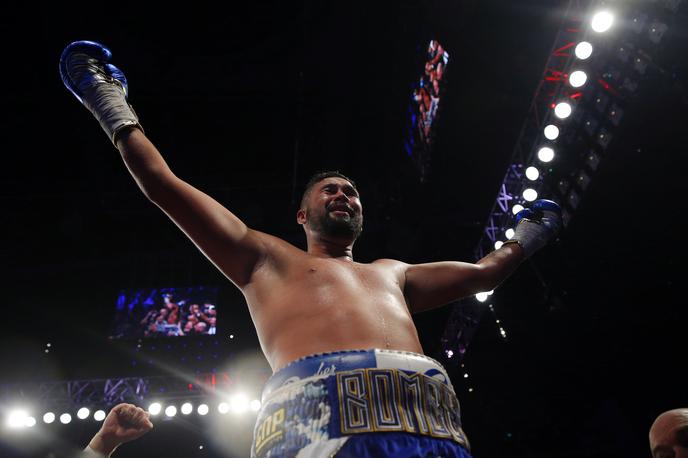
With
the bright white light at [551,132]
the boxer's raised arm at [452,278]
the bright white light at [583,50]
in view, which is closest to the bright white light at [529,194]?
the bright white light at [551,132]

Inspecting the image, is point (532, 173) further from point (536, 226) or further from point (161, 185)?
point (161, 185)

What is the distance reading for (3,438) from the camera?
7957 mm

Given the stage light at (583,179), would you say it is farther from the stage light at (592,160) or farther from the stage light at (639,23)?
the stage light at (639,23)

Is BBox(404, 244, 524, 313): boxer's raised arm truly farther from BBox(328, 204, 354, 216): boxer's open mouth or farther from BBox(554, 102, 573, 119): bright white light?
BBox(554, 102, 573, 119): bright white light

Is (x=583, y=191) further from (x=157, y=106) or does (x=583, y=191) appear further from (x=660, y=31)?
(x=157, y=106)

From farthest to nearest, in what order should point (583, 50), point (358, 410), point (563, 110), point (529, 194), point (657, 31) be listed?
point (529, 194)
point (563, 110)
point (583, 50)
point (657, 31)
point (358, 410)

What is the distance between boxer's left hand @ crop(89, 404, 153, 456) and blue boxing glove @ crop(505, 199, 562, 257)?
1787 mm

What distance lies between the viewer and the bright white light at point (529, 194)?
17.1ft

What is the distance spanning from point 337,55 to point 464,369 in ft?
Answer: 17.9

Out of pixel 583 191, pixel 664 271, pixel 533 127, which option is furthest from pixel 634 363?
pixel 533 127

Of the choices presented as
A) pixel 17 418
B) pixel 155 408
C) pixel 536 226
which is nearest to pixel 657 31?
pixel 536 226

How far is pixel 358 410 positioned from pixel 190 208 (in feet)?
2.32

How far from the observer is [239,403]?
733 cm

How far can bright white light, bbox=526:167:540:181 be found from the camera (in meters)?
5.11
